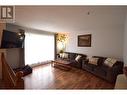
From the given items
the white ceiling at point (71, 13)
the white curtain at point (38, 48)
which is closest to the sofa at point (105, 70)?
the white ceiling at point (71, 13)

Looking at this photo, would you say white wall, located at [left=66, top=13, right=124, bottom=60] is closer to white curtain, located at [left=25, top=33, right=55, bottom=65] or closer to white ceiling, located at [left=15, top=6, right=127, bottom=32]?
white ceiling, located at [left=15, top=6, right=127, bottom=32]

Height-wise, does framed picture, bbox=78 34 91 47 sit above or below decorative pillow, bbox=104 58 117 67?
above

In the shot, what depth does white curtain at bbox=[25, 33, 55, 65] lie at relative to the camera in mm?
6135

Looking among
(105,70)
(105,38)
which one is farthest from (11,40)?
(105,38)

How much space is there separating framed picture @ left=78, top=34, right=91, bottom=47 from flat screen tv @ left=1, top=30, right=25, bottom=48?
9.55 feet

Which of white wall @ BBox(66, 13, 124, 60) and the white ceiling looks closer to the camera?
the white ceiling

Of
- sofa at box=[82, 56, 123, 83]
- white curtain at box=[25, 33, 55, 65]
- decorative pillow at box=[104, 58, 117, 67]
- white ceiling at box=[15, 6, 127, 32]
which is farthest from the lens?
white curtain at box=[25, 33, 55, 65]

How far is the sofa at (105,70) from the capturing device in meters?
4.04

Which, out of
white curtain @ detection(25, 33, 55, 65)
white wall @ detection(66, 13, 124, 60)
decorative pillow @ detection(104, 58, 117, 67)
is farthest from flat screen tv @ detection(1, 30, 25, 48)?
decorative pillow @ detection(104, 58, 117, 67)

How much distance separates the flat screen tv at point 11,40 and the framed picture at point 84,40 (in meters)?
2.91

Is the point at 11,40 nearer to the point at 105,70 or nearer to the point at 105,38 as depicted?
the point at 105,70

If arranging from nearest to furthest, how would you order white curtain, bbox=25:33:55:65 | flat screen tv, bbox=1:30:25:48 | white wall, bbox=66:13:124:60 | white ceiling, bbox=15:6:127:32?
white ceiling, bbox=15:6:127:32 → flat screen tv, bbox=1:30:25:48 → white wall, bbox=66:13:124:60 → white curtain, bbox=25:33:55:65

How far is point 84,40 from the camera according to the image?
6.39 meters
